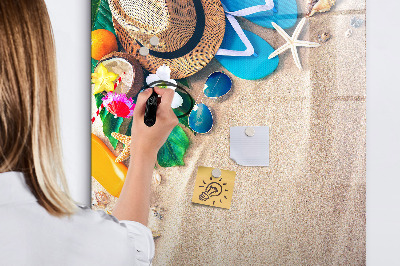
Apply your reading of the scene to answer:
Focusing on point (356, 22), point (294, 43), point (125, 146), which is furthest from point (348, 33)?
point (125, 146)

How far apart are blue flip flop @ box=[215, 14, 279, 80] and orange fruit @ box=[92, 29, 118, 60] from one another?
0.34m

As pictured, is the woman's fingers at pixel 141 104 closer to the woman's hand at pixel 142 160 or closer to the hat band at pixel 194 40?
the woman's hand at pixel 142 160

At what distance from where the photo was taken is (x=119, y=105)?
1223mm

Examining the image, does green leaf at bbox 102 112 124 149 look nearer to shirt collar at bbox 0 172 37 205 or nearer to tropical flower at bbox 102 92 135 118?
tropical flower at bbox 102 92 135 118

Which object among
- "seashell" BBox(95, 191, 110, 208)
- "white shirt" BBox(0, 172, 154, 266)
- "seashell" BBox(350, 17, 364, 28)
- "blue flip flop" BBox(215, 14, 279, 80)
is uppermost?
"seashell" BBox(350, 17, 364, 28)

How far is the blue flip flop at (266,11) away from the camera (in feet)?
3.54

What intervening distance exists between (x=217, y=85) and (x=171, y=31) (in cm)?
23

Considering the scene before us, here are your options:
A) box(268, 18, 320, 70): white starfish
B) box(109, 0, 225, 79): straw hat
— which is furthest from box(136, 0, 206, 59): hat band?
box(268, 18, 320, 70): white starfish

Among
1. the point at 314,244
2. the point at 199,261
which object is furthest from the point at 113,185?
the point at 314,244

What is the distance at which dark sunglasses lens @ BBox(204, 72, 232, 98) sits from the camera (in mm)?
1134

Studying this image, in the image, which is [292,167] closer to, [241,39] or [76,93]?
[241,39]

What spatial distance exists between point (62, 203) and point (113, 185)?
73 cm

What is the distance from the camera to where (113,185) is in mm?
1225

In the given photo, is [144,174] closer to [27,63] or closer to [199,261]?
[27,63]
